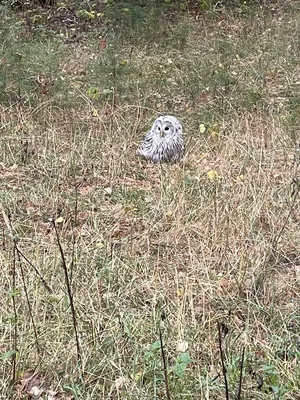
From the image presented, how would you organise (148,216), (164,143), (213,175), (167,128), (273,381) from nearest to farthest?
(273,381) < (148,216) < (213,175) < (164,143) < (167,128)

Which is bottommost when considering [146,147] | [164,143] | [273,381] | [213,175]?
[146,147]

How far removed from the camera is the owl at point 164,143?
4488mm

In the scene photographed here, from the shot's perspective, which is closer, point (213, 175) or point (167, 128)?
point (213, 175)

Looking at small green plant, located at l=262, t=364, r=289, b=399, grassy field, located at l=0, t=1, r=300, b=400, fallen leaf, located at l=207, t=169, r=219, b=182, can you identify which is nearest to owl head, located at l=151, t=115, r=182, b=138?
grassy field, located at l=0, t=1, r=300, b=400

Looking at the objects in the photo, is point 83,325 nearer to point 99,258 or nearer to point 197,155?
point 99,258

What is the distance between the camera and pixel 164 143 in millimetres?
4457

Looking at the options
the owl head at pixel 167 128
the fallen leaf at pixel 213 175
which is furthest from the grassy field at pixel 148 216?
the owl head at pixel 167 128

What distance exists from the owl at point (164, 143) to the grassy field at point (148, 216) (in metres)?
0.10

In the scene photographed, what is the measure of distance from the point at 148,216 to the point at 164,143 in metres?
1.05

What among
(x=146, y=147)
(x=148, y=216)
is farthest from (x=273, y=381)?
(x=146, y=147)

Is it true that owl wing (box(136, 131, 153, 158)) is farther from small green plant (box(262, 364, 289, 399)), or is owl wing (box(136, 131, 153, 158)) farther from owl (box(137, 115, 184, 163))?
small green plant (box(262, 364, 289, 399))

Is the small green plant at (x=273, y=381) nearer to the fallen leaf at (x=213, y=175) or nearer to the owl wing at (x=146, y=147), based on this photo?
the fallen leaf at (x=213, y=175)

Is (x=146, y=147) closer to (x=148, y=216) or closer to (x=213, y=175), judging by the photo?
(x=213, y=175)

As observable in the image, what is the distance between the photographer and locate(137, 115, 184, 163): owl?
4.49 m
